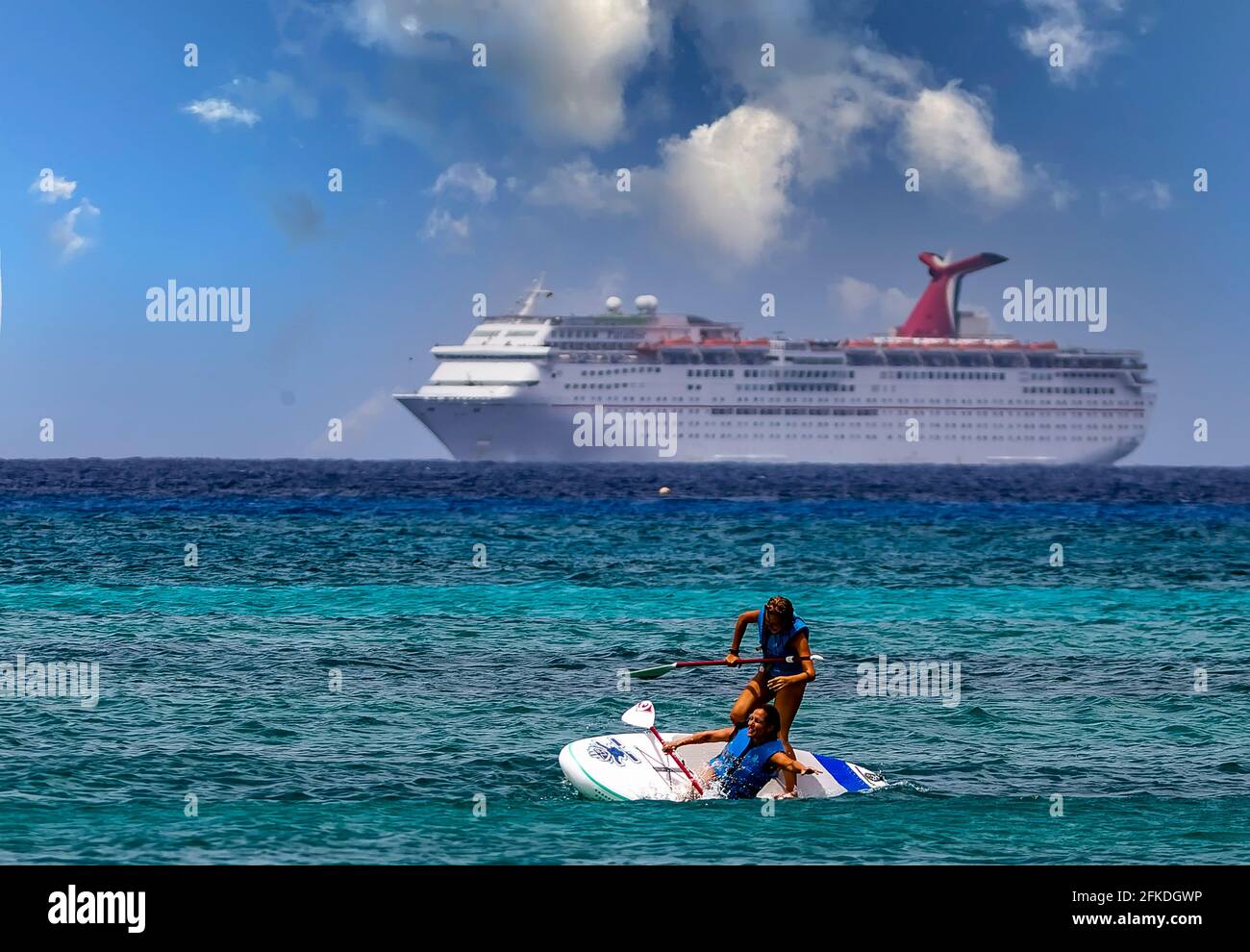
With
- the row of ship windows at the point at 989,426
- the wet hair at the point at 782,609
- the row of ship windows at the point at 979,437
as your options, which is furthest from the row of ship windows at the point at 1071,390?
the wet hair at the point at 782,609

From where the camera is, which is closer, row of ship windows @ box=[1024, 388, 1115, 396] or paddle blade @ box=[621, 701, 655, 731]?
paddle blade @ box=[621, 701, 655, 731]

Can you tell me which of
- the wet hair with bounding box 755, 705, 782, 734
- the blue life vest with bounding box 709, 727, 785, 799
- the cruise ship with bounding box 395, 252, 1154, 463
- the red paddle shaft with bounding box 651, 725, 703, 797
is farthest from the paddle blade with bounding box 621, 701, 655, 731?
the cruise ship with bounding box 395, 252, 1154, 463

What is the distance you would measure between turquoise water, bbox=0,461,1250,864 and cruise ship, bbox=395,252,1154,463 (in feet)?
238

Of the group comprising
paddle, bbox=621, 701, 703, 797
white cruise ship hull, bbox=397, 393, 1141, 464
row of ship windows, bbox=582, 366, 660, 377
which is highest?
row of ship windows, bbox=582, 366, 660, 377

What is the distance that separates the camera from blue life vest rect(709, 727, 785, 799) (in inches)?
454

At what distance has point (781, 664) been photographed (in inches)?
447

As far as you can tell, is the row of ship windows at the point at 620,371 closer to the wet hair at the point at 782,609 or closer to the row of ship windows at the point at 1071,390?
A: the row of ship windows at the point at 1071,390

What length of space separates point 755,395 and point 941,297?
32.2 metres

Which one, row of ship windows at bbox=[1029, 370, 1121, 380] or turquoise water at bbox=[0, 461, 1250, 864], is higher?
row of ship windows at bbox=[1029, 370, 1121, 380]

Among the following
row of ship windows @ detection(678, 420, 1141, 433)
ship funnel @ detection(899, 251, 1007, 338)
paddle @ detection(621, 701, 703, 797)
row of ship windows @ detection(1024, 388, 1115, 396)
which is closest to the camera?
paddle @ detection(621, 701, 703, 797)

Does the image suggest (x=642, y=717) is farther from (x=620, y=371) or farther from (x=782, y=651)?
(x=620, y=371)

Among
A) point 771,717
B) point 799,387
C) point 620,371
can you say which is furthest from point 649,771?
point 799,387

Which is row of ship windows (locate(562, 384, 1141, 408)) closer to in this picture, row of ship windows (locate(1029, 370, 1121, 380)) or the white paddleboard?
row of ship windows (locate(1029, 370, 1121, 380))
